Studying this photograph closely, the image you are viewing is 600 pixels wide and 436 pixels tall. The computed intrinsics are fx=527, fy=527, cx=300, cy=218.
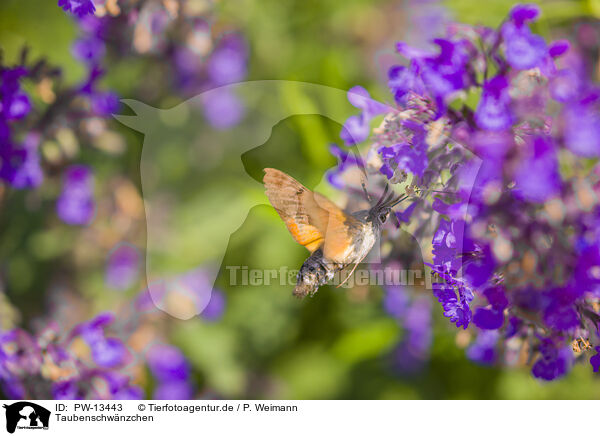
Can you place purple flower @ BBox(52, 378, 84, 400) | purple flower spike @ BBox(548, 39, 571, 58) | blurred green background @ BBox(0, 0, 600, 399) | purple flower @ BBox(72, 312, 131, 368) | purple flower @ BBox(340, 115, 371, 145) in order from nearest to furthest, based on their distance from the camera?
purple flower spike @ BBox(548, 39, 571, 58)
purple flower @ BBox(340, 115, 371, 145)
purple flower @ BBox(52, 378, 84, 400)
purple flower @ BBox(72, 312, 131, 368)
blurred green background @ BBox(0, 0, 600, 399)

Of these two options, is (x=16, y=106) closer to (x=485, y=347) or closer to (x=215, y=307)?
(x=215, y=307)

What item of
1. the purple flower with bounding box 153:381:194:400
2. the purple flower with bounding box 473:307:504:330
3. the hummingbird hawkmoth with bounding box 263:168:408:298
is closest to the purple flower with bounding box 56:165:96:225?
the purple flower with bounding box 153:381:194:400

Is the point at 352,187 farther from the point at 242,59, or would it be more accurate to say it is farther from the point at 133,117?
the point at 242,59

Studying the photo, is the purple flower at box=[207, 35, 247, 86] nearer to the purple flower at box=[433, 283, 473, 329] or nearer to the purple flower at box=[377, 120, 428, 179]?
the purple flower at box=[377, 120, 428, 179]

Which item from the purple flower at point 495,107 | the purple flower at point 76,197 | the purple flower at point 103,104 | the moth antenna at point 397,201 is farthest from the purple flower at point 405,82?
the purple flower at point 76,197

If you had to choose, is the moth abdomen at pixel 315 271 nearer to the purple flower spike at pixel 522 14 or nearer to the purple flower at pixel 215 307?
the purple flower spike at pixel 522 14
